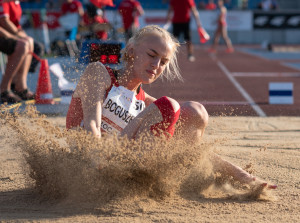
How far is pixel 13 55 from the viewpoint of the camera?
7301 millimetres

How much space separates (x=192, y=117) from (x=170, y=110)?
0.18 meters

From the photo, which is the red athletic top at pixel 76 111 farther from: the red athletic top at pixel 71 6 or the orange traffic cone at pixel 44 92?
the red athletic top at pixel 71 6

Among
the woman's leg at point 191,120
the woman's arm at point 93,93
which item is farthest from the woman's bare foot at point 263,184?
the woman's arm at point 93,93

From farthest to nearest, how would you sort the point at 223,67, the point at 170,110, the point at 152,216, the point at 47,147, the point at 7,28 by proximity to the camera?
the point at 223,67, the point at 7,28, the point at 47,147, the point at 170,110, the point at 152,216

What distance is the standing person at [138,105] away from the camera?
2975 mm

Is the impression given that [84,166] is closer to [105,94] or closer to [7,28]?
[105,94]

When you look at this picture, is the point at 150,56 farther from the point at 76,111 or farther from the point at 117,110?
the point at 76,111

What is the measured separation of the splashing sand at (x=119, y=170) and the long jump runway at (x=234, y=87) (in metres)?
1.01

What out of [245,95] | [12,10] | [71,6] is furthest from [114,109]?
[71,6]

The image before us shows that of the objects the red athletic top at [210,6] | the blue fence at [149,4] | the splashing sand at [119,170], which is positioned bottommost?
the red athletic top at [210,6]

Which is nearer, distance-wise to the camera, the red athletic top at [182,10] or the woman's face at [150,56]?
the woman's face at [150,56]

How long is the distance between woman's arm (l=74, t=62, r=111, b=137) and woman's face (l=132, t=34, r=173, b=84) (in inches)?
8.2

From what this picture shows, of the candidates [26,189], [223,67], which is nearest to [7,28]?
[26,189]

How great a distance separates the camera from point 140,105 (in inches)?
133
